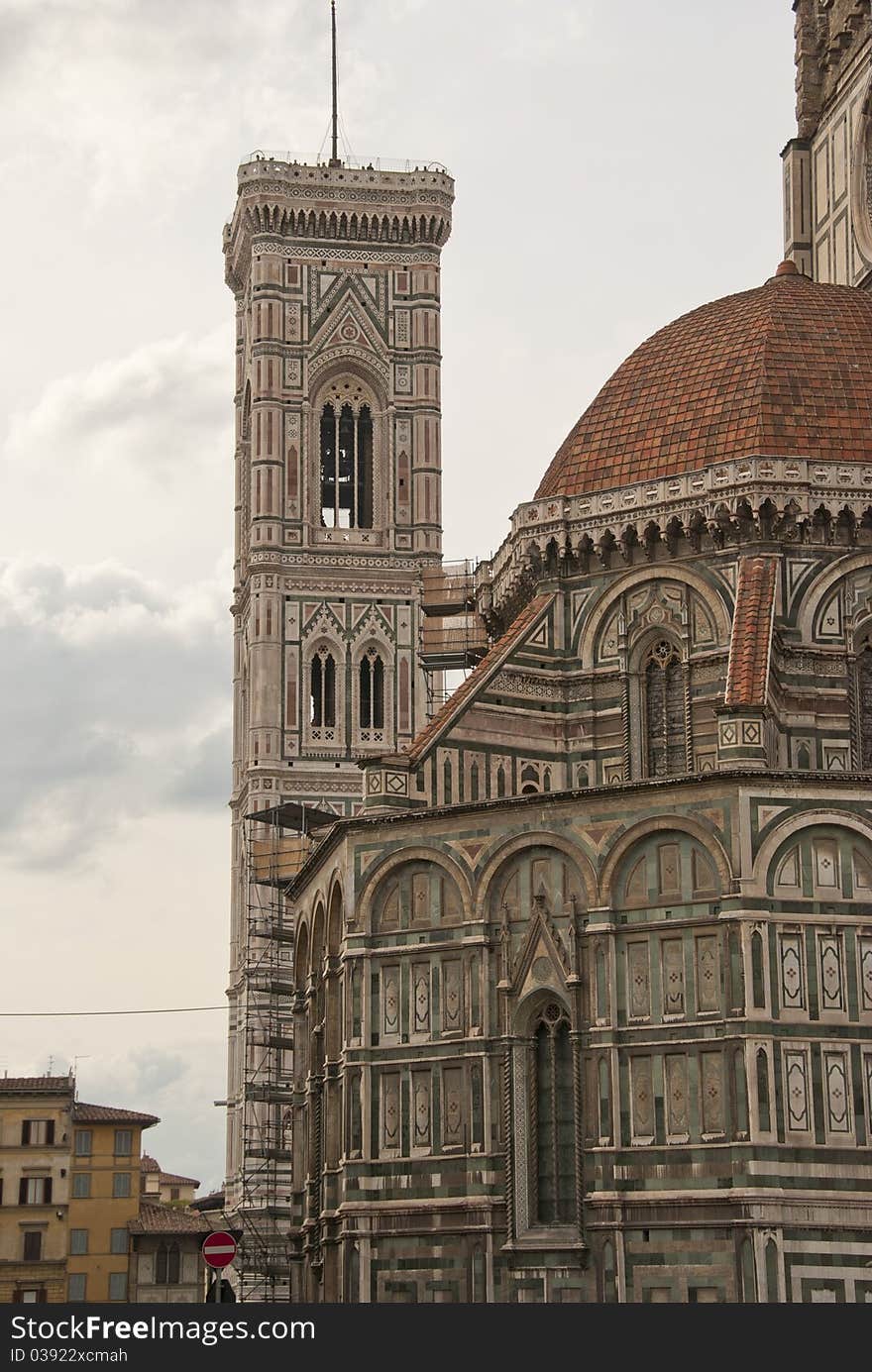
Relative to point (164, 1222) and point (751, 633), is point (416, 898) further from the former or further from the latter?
point (164, 1222)

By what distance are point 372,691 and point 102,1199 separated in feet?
69.0

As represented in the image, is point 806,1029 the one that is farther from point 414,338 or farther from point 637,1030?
point 414,338

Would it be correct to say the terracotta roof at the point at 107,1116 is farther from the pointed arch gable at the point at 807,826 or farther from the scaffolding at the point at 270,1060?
the pointed arch gable at the point at 807,826

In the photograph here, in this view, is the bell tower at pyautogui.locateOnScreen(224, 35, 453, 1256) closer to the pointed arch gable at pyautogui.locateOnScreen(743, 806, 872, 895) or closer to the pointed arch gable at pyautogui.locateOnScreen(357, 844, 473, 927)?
the pointed arch gable at pyautogui.locateOnScreen(357, 844, 473, 927)

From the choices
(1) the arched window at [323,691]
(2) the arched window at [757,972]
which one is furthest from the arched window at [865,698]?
(1) the arched window at [323,691]

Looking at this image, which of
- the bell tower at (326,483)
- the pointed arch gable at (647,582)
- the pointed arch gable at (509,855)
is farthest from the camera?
the bell tower at (326,483)

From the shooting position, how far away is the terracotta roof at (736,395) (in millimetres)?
51156

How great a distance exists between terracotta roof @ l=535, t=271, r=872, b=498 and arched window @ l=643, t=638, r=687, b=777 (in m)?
3.61

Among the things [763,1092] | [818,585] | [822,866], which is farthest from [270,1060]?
[763,1092]

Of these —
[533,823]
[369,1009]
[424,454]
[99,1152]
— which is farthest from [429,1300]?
[424,454]

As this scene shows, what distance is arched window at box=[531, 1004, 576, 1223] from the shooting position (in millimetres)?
45438

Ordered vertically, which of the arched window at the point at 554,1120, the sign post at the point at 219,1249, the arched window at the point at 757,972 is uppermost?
the arched window at the point at 757,972

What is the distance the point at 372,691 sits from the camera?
9819 cm

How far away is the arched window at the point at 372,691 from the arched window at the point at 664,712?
153 feet
